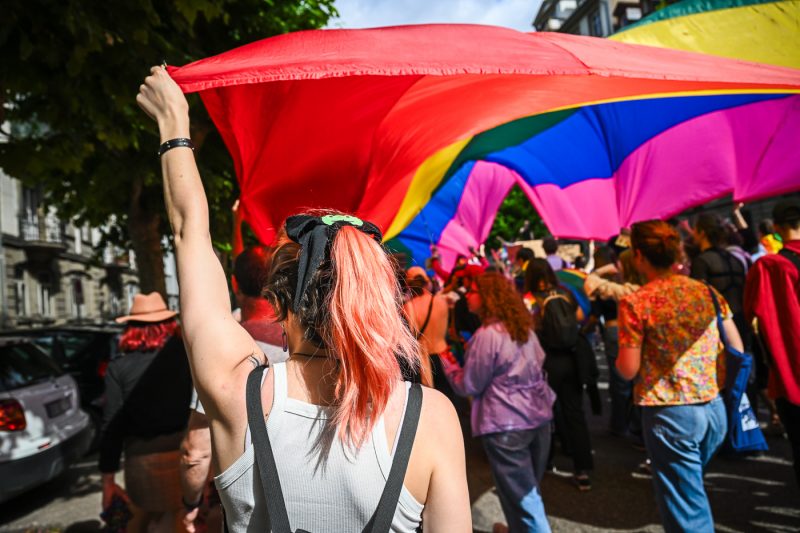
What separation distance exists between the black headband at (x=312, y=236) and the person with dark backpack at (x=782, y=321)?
286 centimetres

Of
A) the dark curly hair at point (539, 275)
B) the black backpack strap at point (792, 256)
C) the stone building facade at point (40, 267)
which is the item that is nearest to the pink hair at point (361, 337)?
the black backpack strap at point (792, 256)

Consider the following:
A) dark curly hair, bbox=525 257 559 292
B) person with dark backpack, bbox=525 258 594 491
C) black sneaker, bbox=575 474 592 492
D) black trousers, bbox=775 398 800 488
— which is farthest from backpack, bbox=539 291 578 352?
black trousers, bbox=775 398 800 488

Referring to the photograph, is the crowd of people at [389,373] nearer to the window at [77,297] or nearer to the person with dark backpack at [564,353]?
the person with dark backpack at [564,353]

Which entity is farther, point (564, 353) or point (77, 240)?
point (77, 240)

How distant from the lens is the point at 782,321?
123 inches

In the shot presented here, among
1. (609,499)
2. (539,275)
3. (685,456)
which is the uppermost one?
(539,275)

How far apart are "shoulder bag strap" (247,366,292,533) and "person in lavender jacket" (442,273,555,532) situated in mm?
2293

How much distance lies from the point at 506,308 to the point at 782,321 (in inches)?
61.8

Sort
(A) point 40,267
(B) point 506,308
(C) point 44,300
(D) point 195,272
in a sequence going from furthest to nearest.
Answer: (C) point 44,300 → (A) point 40,267 → (B) point 506,308 → (D) point 195,272

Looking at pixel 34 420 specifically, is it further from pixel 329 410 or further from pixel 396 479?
pixel 396 479

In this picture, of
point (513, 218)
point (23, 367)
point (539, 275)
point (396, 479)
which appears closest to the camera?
point (396, 479)

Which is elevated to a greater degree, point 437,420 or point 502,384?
point 437,420

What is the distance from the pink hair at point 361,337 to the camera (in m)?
1.23

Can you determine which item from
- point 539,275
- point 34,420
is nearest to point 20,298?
point 34,420
